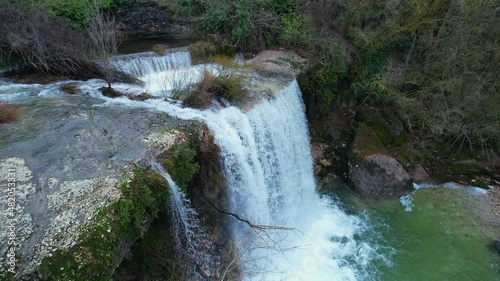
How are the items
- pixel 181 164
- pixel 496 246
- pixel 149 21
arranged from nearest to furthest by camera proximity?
pixel 181 164 < pixel 496 246 < pixel 149 21

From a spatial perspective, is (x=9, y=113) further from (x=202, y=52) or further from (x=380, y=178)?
(x=380, y=178)

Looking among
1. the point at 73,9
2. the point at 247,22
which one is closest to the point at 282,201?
the point at 247,22

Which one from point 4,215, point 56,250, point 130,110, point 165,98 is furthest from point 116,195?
point 165,98

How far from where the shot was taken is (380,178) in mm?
9250

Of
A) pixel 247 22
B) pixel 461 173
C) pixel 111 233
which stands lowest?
pixel 461 173

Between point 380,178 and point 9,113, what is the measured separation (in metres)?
8.69

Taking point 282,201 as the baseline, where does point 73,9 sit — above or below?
above

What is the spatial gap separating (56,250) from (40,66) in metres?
6.24

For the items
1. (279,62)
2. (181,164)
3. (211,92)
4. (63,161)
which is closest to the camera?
(63,161)

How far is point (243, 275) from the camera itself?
6.23 m

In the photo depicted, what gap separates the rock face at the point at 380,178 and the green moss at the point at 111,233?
6.05 metres

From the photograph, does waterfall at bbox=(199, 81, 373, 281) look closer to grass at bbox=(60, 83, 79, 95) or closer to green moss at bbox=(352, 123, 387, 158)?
green moss at bbox=(352, 123, 387, 158)

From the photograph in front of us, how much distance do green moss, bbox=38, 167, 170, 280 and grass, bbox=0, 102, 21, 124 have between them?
10.2 feet

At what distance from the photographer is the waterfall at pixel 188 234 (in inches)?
206
